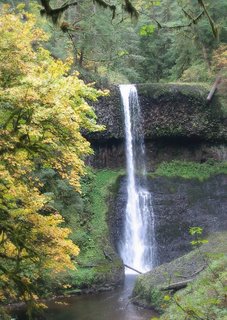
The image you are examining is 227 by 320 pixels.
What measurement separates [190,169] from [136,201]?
4529 millimetres

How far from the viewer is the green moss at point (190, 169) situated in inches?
994

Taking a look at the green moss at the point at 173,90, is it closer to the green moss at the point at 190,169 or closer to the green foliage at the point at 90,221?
the green moss at the point at 190,169

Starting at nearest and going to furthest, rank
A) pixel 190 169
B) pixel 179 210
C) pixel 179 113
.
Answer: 1. pixel 179 210
2. pixel 190 169
3. pixel 179 113

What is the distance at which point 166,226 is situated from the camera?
2219 cm

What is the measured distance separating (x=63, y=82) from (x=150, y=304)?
802 cm

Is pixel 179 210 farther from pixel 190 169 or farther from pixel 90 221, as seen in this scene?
pixel 90 221

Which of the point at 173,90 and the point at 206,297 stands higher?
the point at 173,90

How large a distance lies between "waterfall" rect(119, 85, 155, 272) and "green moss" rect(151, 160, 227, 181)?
1221 mm

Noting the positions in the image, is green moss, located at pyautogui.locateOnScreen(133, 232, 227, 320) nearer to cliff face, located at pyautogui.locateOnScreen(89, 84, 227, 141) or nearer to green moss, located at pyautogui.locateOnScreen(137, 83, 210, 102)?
cliff face, located at pyautogui.locateOnScreen(89, 84, 227, 141)

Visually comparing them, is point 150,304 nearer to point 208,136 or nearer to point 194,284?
point 194,284

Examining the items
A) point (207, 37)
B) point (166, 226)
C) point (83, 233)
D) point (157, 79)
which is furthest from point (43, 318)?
point (157, 79)

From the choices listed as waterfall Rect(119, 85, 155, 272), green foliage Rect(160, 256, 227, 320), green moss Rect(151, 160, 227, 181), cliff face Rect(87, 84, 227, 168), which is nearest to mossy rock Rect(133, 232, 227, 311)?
green foliage Rect(160, 256, 227, 320)

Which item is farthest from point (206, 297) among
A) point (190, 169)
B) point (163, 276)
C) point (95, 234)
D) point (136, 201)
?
point (190, 169)

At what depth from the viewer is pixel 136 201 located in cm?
2320
